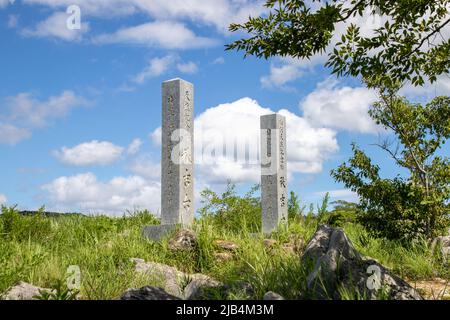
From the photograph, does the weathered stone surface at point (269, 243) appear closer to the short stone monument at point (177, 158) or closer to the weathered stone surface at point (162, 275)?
the short stone monument at point (177, 158)

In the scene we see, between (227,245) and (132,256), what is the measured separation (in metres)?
1.69

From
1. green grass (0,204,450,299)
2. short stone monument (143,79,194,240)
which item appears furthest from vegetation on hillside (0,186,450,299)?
short stone monument (143,79,194,240)

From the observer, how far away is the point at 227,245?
909 centimetres

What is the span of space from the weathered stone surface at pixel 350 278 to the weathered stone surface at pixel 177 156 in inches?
245

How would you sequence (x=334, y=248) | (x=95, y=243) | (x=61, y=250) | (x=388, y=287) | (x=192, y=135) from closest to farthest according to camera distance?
(x=388, y=287) → (x=334, y=248) → (x=61, y=250) → (x=95, y=243) → (x=192, y=135)

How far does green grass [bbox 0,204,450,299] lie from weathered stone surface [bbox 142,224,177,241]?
0.66 feet

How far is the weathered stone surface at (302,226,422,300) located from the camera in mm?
4246

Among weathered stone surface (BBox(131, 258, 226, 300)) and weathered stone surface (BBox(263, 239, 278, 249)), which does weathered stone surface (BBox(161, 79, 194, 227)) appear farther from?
weathered stone surface (BBox(131, 258, 226, 300))

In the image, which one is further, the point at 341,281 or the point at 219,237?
the point at 219,237
